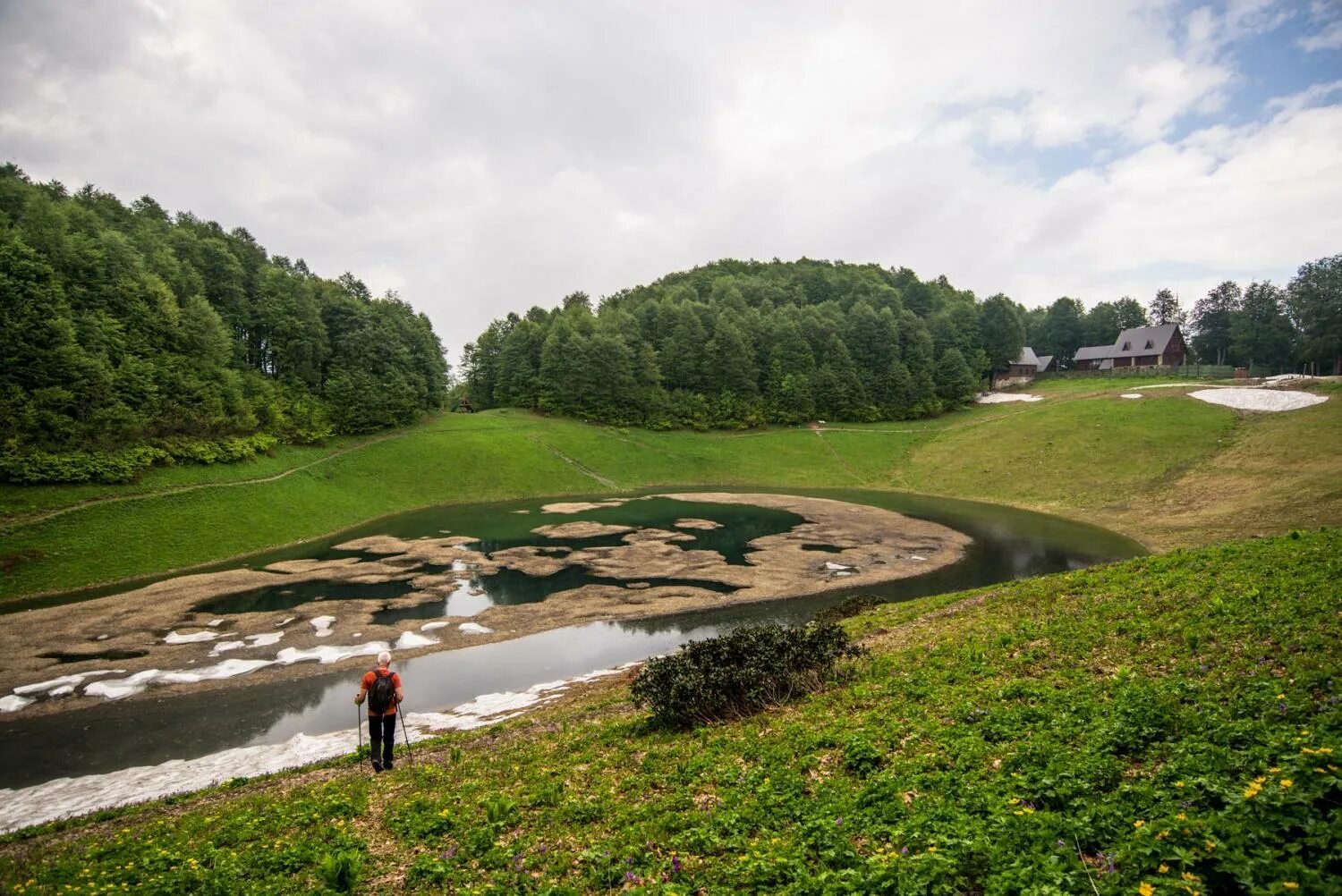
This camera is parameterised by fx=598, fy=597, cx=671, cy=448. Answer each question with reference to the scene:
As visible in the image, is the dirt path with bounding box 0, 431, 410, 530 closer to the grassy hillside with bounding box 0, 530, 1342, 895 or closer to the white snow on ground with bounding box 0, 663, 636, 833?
the white snow on ground with bounding box 0, 663, 636, 833

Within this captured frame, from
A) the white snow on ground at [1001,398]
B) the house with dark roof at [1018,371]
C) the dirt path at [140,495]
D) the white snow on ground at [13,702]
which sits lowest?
the white snow on ground at [13,702]

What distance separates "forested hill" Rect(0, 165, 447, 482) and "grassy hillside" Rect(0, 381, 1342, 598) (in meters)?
3.97

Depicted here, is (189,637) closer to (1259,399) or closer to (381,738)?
(381,738)

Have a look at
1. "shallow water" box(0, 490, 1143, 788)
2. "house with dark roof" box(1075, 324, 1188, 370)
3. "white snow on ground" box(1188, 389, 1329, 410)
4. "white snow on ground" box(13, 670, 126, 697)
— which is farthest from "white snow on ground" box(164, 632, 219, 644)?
"house with dark roof" box(1075, 324, 1188, 370)

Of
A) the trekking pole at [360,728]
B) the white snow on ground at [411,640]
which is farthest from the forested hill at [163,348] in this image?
the trekking pole at [360,728]

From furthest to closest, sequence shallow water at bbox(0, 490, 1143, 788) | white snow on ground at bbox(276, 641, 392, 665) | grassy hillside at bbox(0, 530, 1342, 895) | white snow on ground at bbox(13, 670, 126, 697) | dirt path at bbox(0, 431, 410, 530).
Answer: dirt path at bbox(0, 431, 410, 530) < white snow on ground at bbox(276, 641, 392, 665) < white snow on ground at bbox(13, 670, 126, 697) < shallow water at bbox(0, 490, 1143, 788) < grassy hillside at bbox(0, 530, 1342, 895)

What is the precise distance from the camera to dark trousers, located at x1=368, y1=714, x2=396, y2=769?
14.1 m

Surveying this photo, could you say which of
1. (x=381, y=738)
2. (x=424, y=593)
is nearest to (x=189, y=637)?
(x=424, y=593)

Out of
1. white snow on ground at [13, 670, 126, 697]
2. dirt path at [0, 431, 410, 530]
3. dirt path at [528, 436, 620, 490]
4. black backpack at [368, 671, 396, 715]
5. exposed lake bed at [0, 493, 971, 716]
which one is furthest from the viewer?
dirt path at [528, 436, 620, 490]

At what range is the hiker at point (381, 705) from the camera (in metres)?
14.1

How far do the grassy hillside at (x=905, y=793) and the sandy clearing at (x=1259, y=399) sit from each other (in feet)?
210

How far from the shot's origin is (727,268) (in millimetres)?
192750

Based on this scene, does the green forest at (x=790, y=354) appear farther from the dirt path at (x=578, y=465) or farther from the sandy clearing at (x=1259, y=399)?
the sandy clearing at (x=1259, y=399)

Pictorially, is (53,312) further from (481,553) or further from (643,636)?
(643,636)
